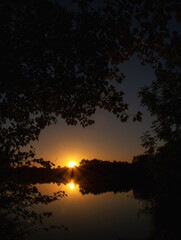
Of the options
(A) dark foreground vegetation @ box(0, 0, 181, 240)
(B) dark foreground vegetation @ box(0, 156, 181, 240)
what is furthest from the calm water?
(A) dark foreground vegetation @ box(0, 0, 181, 240)

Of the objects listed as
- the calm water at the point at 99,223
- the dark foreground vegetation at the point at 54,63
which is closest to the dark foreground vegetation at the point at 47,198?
the dark foreground vegetation at the point at 54,63

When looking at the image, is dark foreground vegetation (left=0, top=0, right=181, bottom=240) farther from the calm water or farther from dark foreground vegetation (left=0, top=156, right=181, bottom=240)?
the calm water

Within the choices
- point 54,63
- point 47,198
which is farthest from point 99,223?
point 54,63

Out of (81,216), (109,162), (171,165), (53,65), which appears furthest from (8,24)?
(109,162)

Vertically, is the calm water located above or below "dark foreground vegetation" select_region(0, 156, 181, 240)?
below

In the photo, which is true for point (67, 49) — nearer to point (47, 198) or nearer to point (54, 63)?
point (54, 63)

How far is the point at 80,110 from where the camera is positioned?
634 cm

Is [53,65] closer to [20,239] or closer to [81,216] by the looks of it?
[20,239]

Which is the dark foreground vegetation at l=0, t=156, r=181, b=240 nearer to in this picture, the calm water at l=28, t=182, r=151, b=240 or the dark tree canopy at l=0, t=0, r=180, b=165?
the dark tree canopy at l=0, t=0, r=180, b=165

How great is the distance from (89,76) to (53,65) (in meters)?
0.93

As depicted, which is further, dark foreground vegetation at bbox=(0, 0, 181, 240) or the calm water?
the calm water

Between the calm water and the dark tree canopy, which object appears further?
the calm water

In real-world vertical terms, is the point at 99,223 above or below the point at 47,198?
below

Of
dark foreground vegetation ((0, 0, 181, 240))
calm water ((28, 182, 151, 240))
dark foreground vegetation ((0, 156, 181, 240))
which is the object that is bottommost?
calm water ((28, 182, 151, 240))
